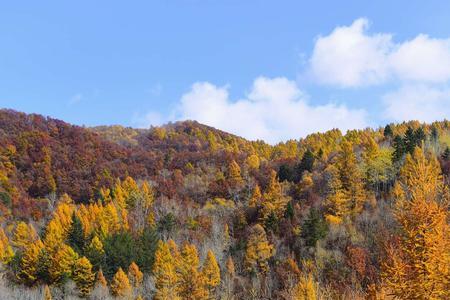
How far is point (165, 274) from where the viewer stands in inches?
1932

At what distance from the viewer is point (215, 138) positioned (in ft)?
515

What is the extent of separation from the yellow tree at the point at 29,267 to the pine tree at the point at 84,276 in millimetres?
6255

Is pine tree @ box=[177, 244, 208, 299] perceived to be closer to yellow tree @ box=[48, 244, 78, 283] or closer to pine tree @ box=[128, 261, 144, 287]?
pine tree @ box=[128, 261, 144, 287]

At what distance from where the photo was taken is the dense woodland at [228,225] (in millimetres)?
27961

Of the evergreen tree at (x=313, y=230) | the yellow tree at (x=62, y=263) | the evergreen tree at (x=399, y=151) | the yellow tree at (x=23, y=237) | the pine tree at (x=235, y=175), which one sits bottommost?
the yellow tree at (x=62, y=263)

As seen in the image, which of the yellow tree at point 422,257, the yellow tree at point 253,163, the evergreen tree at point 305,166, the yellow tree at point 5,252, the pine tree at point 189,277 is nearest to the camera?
the yellow tree at point 422,257

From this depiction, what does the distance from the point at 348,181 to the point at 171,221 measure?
3057 centimetres

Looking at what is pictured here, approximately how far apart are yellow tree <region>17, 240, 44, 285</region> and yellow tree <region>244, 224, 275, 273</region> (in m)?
28.2

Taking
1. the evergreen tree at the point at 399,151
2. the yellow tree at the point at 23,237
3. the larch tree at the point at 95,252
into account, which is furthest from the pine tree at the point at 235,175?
the yellow tree at the point at 23,237

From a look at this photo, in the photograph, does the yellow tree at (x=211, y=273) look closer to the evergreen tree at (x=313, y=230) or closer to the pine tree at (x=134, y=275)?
the pine tree at (x=134, y=275)

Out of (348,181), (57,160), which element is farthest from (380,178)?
(57,160)

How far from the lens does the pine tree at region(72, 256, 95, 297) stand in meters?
51.9

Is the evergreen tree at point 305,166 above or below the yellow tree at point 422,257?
above

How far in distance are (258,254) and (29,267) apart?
3067 centimetres
